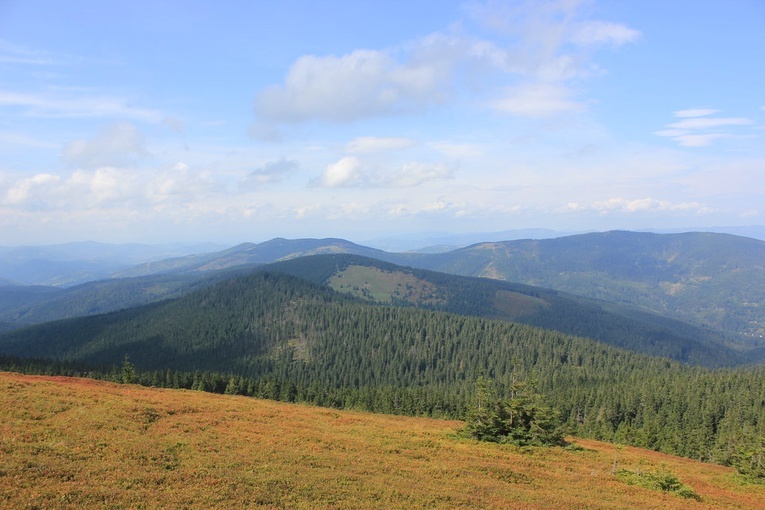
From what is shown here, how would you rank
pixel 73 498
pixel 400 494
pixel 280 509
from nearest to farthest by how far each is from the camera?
pixel 73 498
pixel 280 509
pixel 400 494

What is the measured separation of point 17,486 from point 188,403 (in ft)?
104

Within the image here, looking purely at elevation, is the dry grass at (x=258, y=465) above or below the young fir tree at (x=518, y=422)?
above

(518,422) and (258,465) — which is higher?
(258,465)

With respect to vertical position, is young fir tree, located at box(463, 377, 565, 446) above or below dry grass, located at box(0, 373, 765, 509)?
below

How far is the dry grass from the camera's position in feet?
68.7

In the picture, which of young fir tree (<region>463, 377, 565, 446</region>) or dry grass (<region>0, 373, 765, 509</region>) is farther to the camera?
young fir tree (<region>463, 377, 565, 446</region>)

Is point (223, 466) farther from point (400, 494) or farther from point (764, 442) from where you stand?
point (764, 442)

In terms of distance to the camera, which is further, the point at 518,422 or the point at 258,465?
the point at 518,422

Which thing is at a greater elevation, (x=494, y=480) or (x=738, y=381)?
(x=494, y=480)

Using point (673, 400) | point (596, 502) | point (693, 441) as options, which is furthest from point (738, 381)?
point (596, 502)

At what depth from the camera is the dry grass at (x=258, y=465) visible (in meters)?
21.0

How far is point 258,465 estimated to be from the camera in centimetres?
2738

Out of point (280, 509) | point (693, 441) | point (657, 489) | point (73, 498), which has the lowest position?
point (693, 441)

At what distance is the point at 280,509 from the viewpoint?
2009 cm
